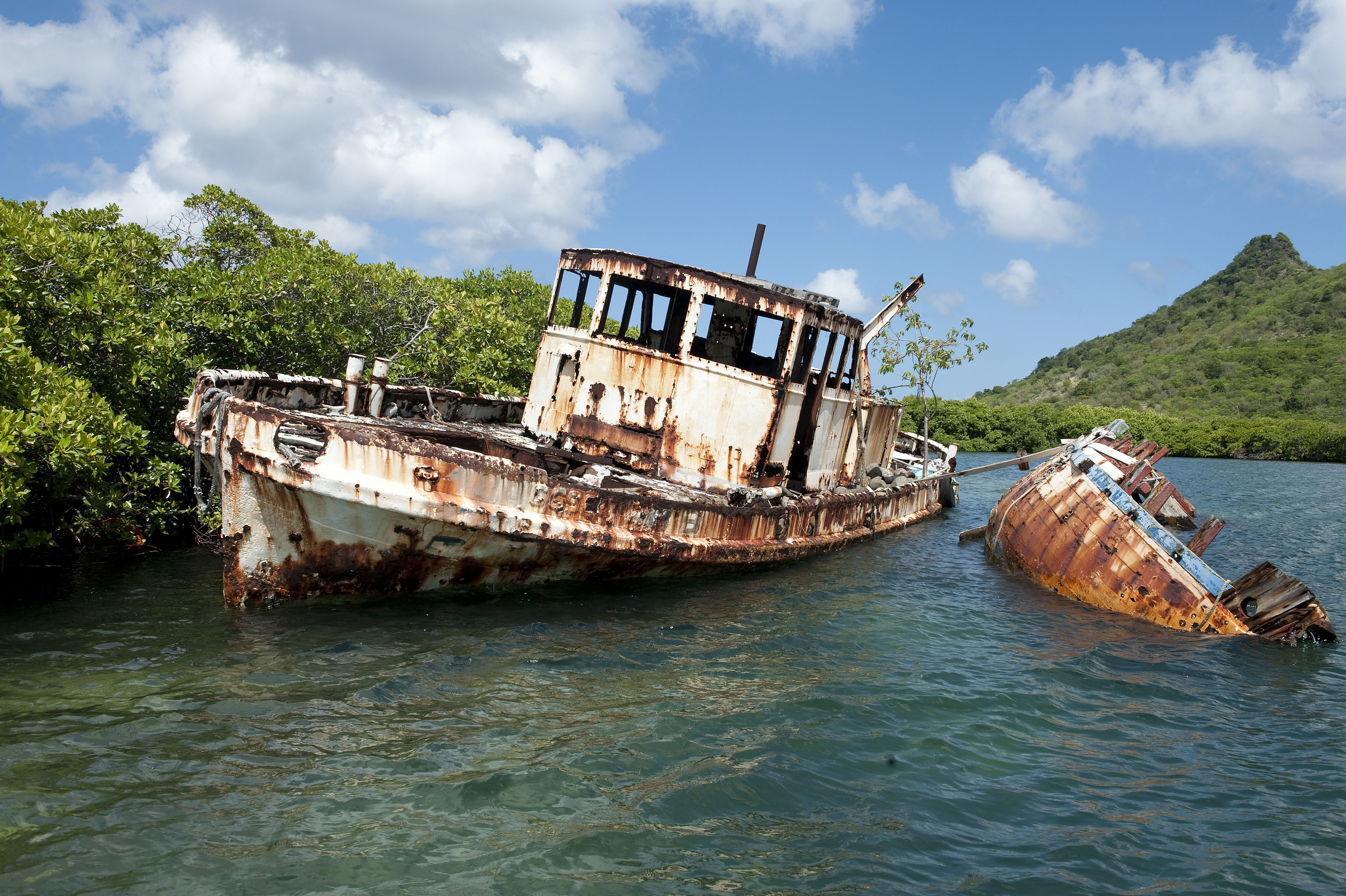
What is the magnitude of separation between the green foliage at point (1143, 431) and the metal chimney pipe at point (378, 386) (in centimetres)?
4046

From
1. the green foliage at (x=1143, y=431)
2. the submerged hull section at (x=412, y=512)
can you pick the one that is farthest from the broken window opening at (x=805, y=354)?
the green foliage at (x=1143, y=431)

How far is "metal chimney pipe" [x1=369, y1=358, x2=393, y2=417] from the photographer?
9320mm

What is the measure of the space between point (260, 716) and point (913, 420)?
4184 centimetres

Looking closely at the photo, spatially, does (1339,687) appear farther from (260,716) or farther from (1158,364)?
(1158,364)

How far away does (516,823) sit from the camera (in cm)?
431

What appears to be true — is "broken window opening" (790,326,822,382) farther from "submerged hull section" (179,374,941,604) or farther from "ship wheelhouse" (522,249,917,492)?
"submerged hull section" (179,374,941,604)

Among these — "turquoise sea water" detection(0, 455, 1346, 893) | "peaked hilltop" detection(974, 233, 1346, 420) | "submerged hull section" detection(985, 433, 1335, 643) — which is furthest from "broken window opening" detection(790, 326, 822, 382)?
"peaked hilltop" detection(974, 233, 1346, 420)

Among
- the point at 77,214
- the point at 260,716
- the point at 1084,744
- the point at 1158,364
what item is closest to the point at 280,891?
the point at 260,716

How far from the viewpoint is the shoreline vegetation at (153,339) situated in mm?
7598

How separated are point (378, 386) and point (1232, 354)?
8070cm

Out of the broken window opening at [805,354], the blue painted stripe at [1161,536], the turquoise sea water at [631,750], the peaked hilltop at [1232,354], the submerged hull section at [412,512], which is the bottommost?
the turquoise sea water at [631,750]

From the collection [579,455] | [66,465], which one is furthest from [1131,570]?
[66,465]

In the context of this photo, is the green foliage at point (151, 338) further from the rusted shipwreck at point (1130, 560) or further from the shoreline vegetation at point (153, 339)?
the rusted shipwreck at point (1130, 560)

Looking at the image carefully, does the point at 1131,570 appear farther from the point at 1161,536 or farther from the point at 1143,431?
the point at 1143,431
